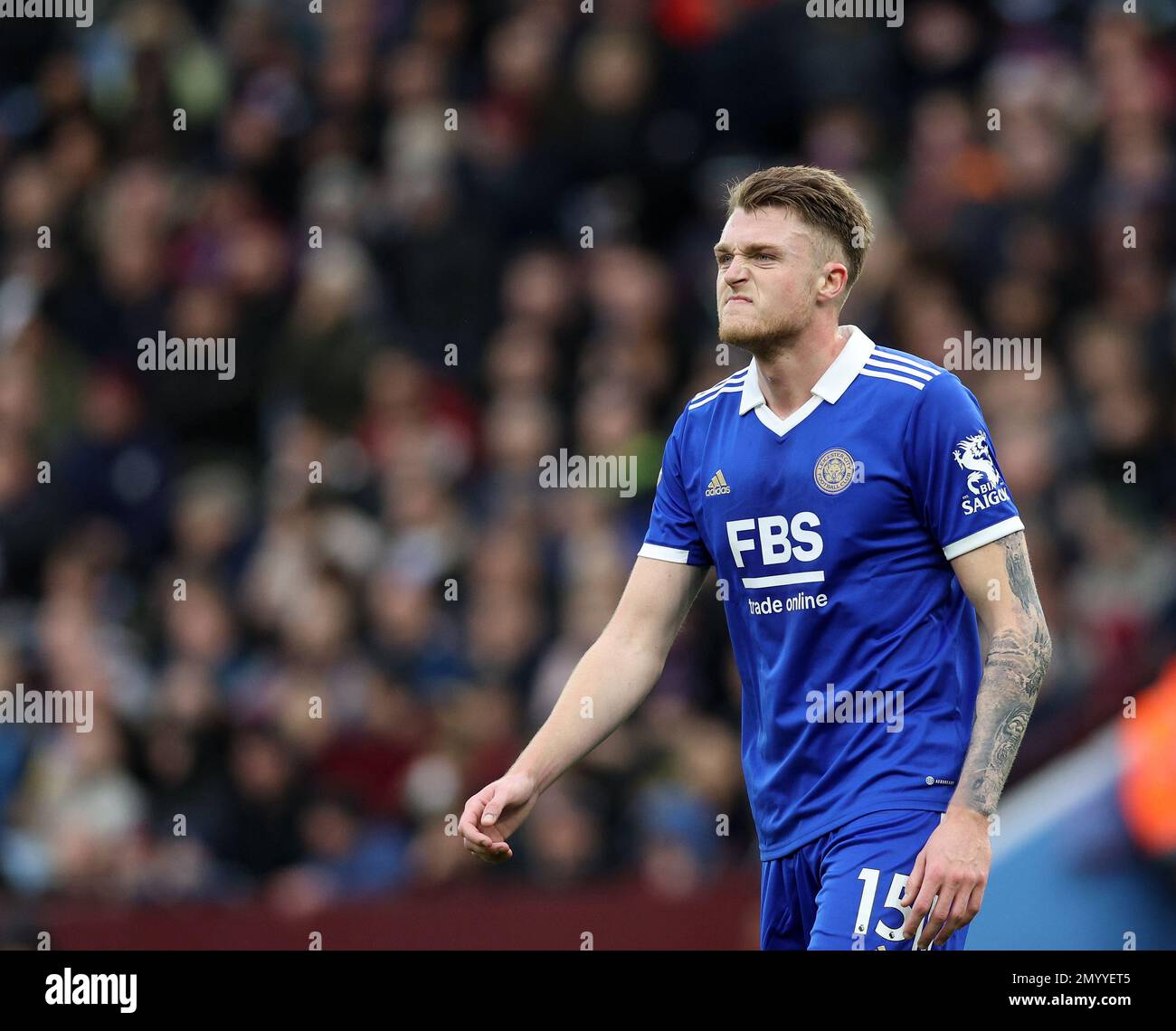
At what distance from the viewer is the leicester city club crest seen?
4723 mm

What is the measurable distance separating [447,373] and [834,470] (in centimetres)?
579

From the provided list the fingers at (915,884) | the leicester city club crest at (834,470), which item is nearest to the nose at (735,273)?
the leicester city club crest at (834,470)

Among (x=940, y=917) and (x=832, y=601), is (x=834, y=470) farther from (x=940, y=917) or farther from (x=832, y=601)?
(x=940, y=917)

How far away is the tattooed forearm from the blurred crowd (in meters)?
3.41

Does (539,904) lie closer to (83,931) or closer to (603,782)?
(603,782)

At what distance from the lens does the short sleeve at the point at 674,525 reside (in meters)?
5.06

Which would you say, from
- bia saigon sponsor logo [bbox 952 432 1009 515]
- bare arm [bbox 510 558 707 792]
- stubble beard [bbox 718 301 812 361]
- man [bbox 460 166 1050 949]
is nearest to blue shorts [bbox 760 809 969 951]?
man [bbox 460 166 1050 949]

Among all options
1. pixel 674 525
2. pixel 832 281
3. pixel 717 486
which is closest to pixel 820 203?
pixel 832 281

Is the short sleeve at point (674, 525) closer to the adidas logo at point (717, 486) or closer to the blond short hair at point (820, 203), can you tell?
the adidas logo at point (717, 486)

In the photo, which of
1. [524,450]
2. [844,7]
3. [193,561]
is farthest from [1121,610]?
[193,561]

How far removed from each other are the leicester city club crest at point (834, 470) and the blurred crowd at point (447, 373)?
3.40 metres

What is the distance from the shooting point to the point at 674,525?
16.7 ft

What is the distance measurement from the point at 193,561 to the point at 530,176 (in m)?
2.74

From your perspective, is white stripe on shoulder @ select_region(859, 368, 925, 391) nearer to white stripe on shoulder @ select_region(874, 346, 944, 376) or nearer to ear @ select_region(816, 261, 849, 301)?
white stripe on shoulder @ select_region(874, 346, 944, 376)
